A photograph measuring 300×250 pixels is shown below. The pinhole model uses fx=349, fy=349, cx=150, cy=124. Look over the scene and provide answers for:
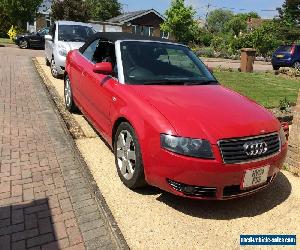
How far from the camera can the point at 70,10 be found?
3484 cm

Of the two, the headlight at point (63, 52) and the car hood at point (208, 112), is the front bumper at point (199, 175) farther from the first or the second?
the headlight at point (63, 52)

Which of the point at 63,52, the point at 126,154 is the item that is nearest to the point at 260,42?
the point at 63,52

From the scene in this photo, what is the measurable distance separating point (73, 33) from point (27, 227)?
8739 millimetres

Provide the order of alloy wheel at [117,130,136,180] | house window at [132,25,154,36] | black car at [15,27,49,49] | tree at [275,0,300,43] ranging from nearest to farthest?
alloy wheel at [117,130,136,180] → black car at [15,27,49,49] → tree at [275,0,300,43] → house window at [132,25,154,36]

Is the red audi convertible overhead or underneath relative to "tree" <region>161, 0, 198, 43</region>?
underneath

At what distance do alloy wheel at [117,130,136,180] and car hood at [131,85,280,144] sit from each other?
55 centimetres

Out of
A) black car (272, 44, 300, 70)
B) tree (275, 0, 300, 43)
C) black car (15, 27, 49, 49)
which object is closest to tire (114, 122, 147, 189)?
black car (272, 44, 300, 70)

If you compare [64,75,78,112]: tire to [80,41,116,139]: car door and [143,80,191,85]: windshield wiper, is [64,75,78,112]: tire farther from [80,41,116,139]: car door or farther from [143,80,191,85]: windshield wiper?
[143,80,191,85]: windshield wiper

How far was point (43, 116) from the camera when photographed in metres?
6.86

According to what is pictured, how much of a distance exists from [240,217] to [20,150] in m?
3.30

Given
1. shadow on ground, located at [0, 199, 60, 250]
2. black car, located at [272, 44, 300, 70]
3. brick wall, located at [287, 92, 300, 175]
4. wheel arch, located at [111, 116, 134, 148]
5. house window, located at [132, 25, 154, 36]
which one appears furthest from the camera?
house window, located at [132, 25, 154, 36]

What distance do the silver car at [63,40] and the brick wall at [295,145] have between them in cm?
701

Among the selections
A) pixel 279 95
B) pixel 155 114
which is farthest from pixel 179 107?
pixel 279 95

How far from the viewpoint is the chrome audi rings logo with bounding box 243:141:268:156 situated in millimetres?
3557
